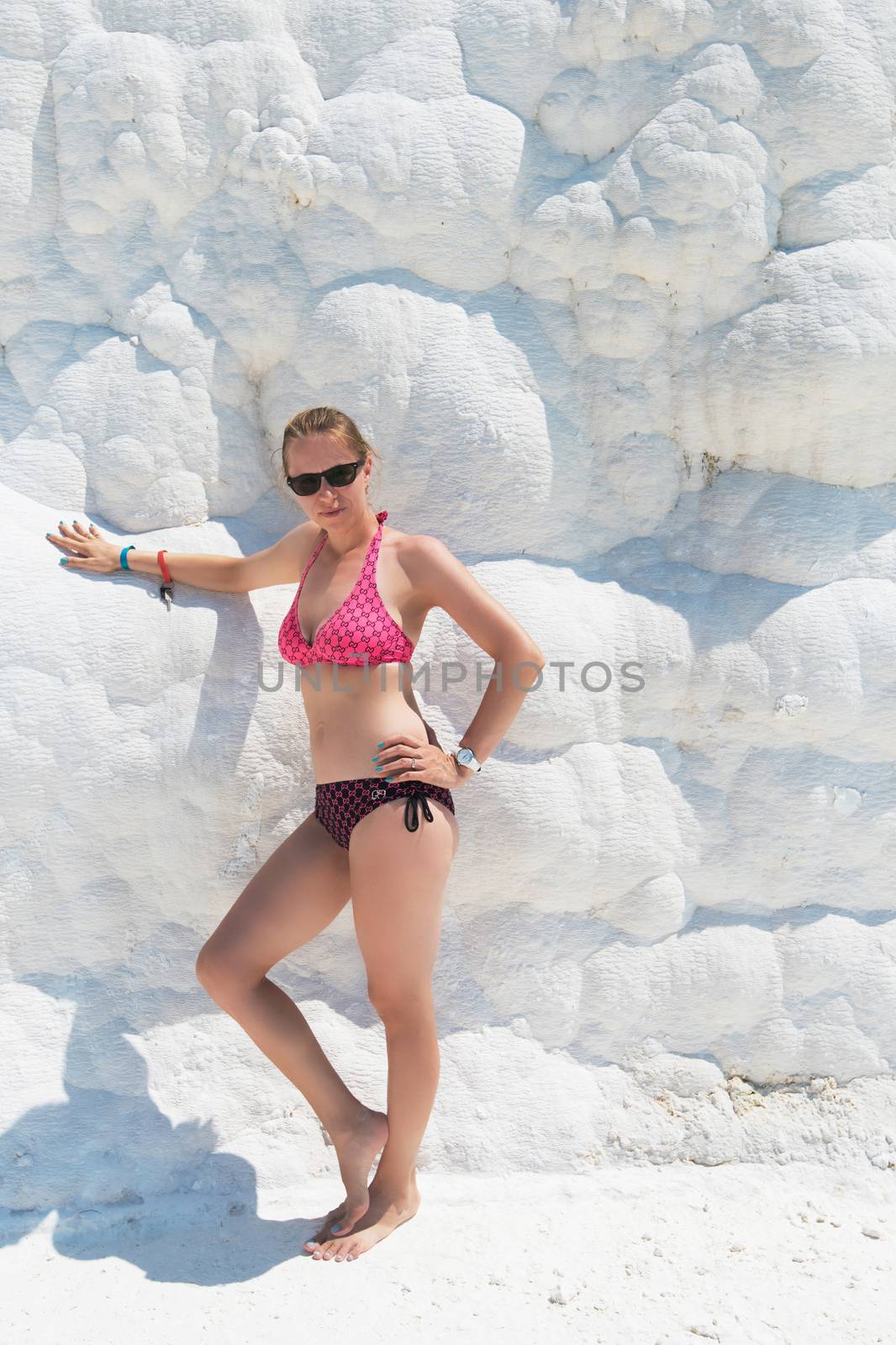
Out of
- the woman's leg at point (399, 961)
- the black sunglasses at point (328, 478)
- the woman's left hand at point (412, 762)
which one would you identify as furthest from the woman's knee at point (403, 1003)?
the black sunglasses at point (328, 478)

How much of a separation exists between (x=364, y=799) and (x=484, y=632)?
42 cm

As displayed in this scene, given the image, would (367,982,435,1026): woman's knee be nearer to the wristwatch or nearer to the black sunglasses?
the wristwatch

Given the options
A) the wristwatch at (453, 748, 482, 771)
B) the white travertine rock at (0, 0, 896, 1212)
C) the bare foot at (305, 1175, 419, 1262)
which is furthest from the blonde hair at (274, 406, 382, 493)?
the bare foot at (305, 1175, 419, 1262)

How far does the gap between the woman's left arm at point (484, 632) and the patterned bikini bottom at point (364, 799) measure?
101mm

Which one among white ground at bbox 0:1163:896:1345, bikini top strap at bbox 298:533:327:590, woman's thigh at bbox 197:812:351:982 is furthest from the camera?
bikini top strap at bbox 298:533:327:590

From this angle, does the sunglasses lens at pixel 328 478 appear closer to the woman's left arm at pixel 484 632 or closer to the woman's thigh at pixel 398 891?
the woman's left arm at pixel 484 632

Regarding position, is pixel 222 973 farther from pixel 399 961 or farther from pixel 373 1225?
pixel 373 1225

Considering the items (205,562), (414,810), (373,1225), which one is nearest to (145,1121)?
(373,1225)

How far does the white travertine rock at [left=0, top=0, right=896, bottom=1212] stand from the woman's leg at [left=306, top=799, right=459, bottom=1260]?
10.3 inches

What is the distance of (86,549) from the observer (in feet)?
8.61

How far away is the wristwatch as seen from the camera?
2.42 m

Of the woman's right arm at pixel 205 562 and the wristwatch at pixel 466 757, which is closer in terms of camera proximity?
the wristwatch at pixel 466 757

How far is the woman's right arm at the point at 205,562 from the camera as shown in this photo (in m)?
2.60

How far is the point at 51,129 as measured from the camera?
2688 millimetres
